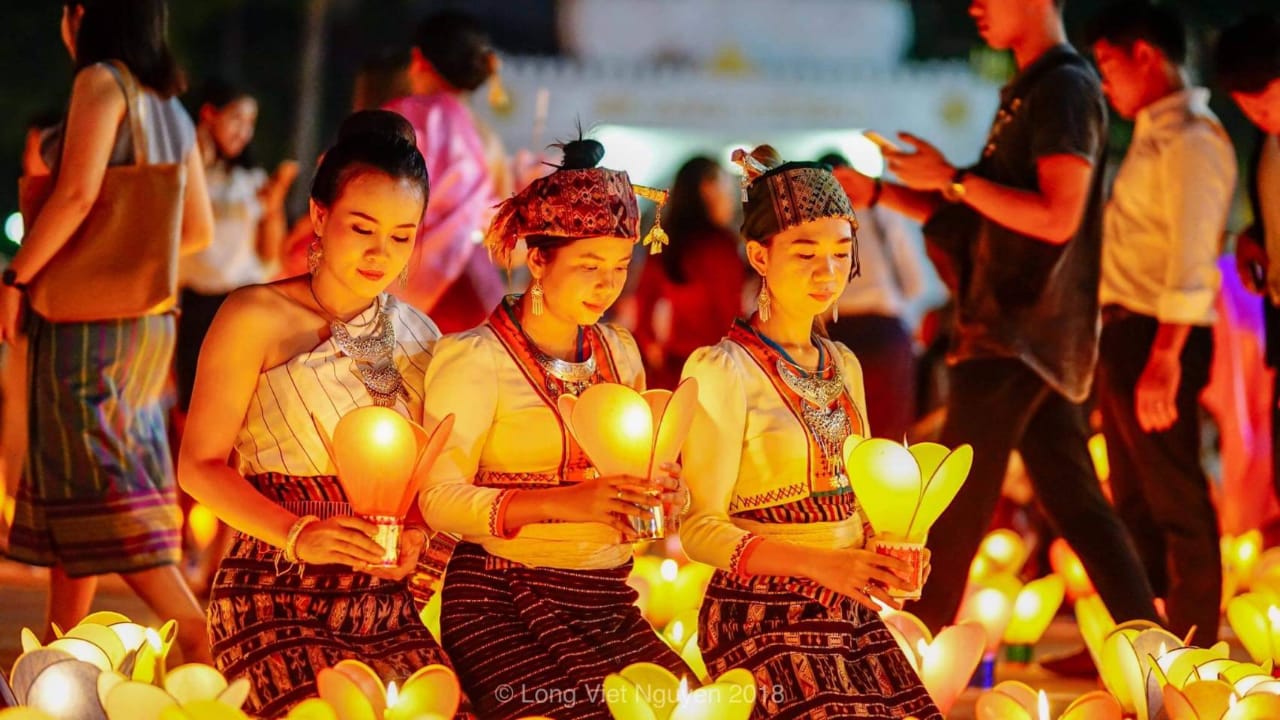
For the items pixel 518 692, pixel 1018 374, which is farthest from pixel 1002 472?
pixel 518 692

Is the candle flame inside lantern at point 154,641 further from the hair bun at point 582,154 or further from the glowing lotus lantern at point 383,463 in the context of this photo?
the hair bun at point 582,154

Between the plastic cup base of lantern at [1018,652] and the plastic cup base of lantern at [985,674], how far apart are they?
1.15ft

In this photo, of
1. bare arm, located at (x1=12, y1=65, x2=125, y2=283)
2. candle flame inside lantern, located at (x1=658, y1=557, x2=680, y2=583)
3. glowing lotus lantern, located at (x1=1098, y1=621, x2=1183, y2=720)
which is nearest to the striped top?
bare arm, located at (x1=12, y1=65, x2=125, y2=283)

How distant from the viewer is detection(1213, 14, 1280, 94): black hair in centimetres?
502

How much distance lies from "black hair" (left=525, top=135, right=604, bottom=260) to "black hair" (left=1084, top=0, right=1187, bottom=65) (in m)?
2.05

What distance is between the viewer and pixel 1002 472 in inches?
184

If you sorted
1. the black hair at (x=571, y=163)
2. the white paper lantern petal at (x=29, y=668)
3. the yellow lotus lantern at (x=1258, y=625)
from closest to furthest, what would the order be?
the white paper lantern petal at (x=29, y=668)
the black hair at (x=571, y=163)
the yellow lotus lantern at (x=1258, y=625)

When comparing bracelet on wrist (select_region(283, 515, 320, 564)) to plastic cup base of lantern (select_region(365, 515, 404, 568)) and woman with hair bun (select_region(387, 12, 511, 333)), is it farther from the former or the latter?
woman with hair bun (select_region(387, 12, 511, 333))

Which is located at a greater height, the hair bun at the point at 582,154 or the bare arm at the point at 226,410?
the hair bun at the point at 582,154

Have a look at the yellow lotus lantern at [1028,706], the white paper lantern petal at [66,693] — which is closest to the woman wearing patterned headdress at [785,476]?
the yellow lotus lantern at [1028,706]

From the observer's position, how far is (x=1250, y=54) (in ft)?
16.6

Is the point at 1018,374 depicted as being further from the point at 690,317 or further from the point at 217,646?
the point at 690,317

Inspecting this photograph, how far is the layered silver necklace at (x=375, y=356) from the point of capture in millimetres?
3502

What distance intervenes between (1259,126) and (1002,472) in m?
1.27
